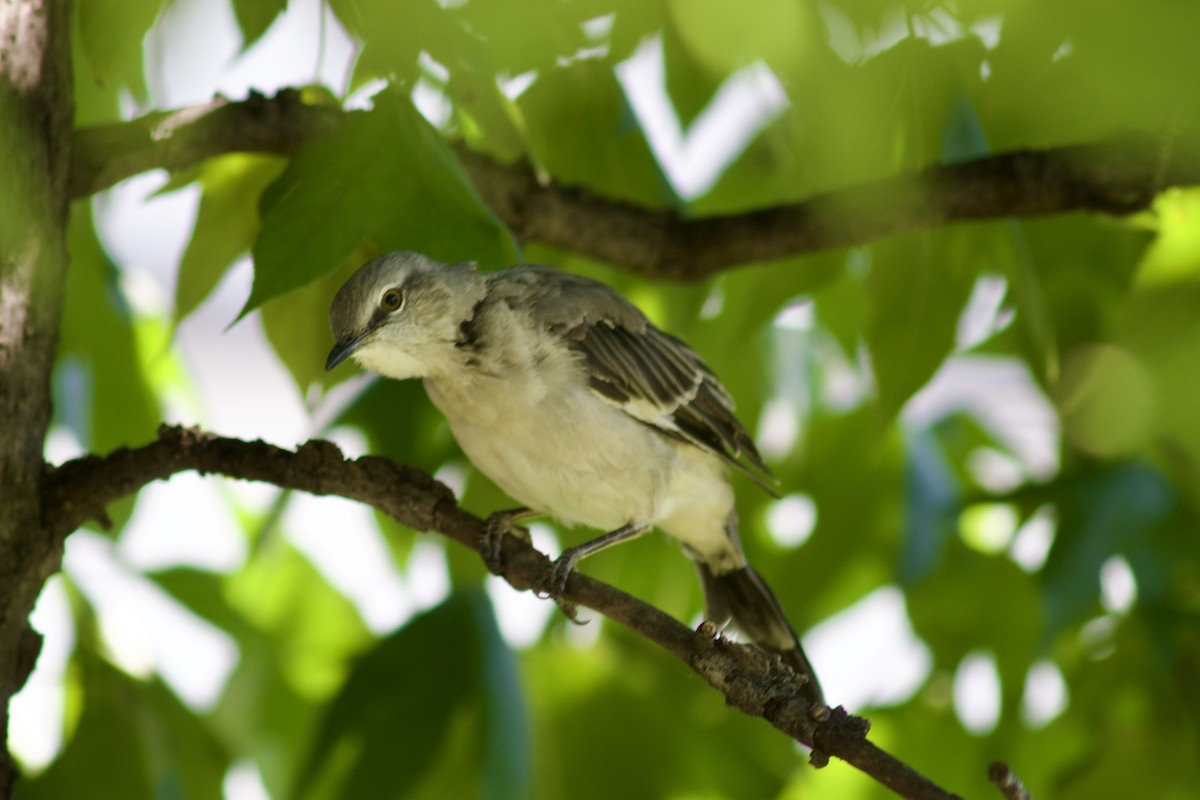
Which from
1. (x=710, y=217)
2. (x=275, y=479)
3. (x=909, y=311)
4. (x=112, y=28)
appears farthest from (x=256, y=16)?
(x=909, y=311)

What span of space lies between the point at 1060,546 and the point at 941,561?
0.43 meters

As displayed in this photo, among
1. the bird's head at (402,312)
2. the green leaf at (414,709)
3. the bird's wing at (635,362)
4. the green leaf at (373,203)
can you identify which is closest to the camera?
the green leaf at (373,203)

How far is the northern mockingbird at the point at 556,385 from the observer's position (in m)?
2.90

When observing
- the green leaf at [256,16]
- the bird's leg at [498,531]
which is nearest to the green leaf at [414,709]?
the bird's leg at [498,531]

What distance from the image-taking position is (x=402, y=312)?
9.43 ft

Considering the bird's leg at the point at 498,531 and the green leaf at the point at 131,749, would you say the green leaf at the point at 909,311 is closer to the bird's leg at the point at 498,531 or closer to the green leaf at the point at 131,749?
the bird's leg at the point at 498,531

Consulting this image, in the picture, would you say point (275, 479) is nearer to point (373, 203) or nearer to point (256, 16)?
point (373, 203)

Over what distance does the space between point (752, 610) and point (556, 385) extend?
3.42 feet

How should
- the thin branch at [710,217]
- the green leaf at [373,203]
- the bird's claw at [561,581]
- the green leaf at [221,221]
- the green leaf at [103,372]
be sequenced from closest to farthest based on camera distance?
the green leaf at [373,203]
the bird's claw at [561,581]
the thin branch at [710,217]
the green leaf at [221,221]
the green leaf at [103,372]

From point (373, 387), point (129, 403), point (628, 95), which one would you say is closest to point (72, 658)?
point (129, 403)

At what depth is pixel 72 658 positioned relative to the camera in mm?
3498

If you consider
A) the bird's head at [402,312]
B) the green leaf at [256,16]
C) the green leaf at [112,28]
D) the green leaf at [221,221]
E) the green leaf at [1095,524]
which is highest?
the green leaf at [112,28]

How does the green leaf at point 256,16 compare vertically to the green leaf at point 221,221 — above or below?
above

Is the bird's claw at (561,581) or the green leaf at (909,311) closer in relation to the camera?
the bird's claw at (561,581)
